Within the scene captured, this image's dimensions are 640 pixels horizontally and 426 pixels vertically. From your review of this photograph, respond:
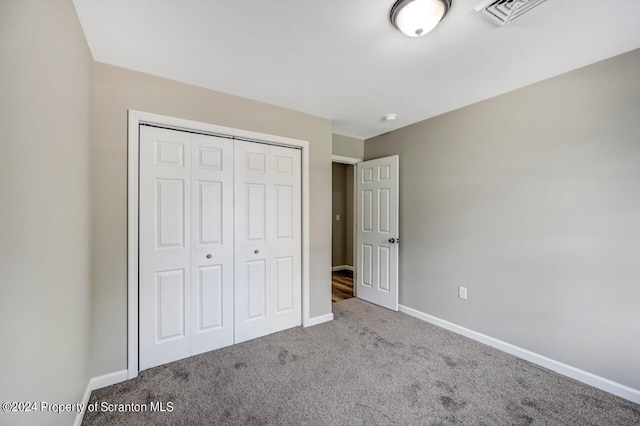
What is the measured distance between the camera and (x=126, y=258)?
2.02 meters

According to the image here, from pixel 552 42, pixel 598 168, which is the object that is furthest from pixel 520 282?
pixel 552 42

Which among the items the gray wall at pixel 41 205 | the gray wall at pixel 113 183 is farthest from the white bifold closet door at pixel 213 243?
the gray wall at pixel 41 205

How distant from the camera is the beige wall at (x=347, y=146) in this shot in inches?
144

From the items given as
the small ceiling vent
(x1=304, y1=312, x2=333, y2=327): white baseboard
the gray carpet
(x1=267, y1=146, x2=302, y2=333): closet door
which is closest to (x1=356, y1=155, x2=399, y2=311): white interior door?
(x1=304, y1=312, x2=333, y2=327): white baseboard

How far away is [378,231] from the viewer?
364 centimetres

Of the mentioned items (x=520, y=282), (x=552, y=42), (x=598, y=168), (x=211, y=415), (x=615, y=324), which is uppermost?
(x=552, y=42)

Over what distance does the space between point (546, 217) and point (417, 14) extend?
1.98 m

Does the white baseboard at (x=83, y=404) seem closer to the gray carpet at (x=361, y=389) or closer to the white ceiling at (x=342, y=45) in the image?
the gray carpet at (x=361, y=389)

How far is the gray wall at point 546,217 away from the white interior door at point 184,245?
232 cm

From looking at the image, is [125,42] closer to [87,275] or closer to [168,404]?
[87,275]

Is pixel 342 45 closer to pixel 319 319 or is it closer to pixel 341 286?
pixel 319 319

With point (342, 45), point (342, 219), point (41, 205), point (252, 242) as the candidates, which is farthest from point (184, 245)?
point (342, 219)

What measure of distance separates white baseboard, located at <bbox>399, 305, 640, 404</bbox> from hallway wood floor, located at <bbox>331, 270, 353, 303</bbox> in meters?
1.33

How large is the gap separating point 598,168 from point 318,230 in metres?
2.46
